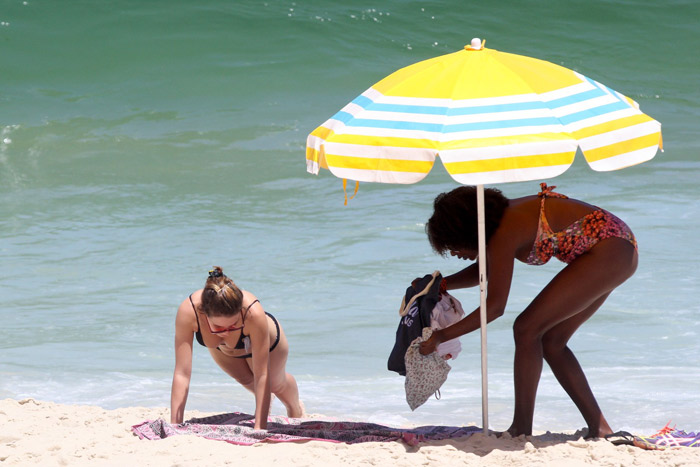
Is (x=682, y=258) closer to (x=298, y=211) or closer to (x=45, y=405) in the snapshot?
(x=298, y=211)

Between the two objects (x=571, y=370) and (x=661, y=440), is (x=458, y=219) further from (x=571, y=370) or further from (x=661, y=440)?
(x=661, y=440)

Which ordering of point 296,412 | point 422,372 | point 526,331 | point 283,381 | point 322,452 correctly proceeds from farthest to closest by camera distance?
point 296,412 < point 283,381 < point 422,372 < point 526,331 < point 322,452

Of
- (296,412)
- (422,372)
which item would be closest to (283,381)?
(296,412)

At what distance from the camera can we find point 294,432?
4332 mm

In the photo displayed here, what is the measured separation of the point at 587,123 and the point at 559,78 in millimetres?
347

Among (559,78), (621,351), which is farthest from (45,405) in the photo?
(621,351)

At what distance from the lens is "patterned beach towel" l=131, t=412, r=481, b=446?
4172 mm

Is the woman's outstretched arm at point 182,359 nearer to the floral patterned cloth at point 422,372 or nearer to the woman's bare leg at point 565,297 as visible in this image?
the floral patterned cloth at point 422,372

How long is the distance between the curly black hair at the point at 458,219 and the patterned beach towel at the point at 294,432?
874 millimetres

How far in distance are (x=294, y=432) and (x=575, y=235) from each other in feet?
5.12

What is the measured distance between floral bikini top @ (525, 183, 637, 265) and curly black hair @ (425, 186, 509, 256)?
21cm

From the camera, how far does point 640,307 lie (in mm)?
7699

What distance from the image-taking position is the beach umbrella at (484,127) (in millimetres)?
3418

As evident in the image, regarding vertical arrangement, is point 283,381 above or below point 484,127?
below
